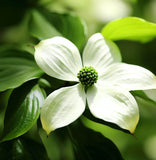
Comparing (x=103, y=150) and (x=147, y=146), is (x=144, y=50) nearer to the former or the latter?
(x=147, y=146)

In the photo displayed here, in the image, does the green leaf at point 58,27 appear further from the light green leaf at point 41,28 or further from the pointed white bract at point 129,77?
the pointed white bract at point 129,77

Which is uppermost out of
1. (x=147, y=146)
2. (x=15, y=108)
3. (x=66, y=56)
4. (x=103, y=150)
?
(x=66, y=56)

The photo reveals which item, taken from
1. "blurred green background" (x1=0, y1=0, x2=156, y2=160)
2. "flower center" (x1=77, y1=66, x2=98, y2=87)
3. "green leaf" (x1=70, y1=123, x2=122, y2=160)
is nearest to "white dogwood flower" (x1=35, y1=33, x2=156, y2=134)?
"flower center" (x1=77, y1=66, x2=98, y2=87)

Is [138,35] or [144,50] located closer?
[138,35]

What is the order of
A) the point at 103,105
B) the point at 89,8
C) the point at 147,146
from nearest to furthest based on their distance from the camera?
the point at 103,105
the point at 147,146
the point at 89,8

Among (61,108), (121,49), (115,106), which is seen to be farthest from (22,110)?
(121,49)

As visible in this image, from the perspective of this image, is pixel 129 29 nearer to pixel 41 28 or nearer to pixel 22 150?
pixel 41 28

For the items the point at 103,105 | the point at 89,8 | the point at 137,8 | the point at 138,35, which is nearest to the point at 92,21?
the point at 89,8
